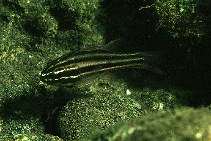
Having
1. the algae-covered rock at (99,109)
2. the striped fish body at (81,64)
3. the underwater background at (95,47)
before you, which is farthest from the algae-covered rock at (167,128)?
the striped fish body at (81,64)

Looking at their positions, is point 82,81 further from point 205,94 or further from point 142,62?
point 205,94

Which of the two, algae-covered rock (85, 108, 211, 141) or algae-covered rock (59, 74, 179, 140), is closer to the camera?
algae-covered rock (85, 108, 211, 141)

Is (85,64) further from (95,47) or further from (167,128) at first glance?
(167,128)

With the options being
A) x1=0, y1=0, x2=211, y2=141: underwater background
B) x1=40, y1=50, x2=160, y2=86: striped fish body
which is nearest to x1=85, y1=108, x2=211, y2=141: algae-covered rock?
x1=0, y1=0, x2=211, y2=141: underwater background

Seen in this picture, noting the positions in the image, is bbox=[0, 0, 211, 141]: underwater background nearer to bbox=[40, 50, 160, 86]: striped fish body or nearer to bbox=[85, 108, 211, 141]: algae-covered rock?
bbox=[40, 50, 160, 86]: striped fish body

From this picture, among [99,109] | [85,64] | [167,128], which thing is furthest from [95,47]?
[167,128]

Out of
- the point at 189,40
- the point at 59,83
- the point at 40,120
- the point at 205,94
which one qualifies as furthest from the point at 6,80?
the point at 205,94
